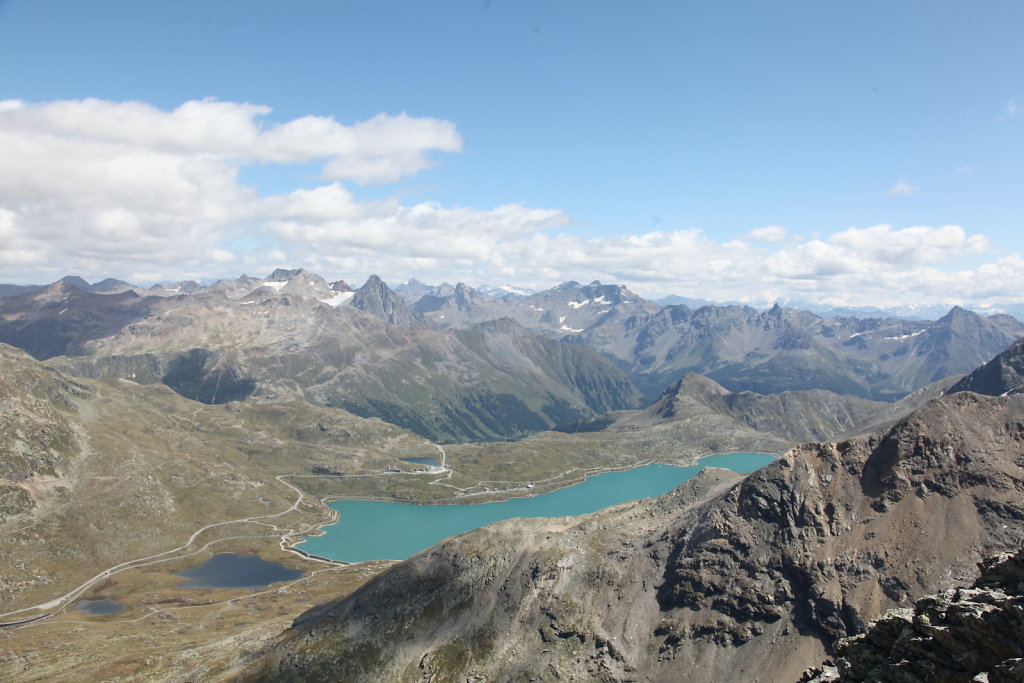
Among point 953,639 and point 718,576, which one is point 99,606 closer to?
point 718,576

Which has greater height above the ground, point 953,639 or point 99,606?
point 953,639

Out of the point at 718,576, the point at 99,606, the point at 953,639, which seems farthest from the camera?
the point at 99,606

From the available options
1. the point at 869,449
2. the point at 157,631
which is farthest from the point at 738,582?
the point at 157,631

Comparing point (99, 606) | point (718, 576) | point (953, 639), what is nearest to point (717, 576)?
point (718, 576)

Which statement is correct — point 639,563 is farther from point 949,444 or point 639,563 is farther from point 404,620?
point 949,444

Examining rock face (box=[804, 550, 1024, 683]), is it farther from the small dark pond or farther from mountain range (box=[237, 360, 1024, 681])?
the small dark pond
